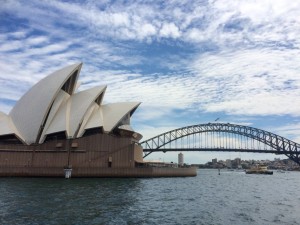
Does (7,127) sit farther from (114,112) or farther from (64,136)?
(114,112)

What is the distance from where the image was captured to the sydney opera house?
49.2m

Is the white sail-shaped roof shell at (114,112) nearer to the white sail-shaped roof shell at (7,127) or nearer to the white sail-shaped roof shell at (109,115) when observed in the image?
the white sail-shaped roof shell at (109,115)

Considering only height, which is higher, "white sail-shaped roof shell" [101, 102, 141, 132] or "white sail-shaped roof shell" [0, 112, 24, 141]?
"white sail-shaped roof shell" [101, 102, 141, 132]

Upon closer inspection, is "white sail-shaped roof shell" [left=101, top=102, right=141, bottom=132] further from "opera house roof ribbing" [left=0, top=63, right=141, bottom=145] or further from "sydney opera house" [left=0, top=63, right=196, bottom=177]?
"sydney opera house" [left=0, top=63, right=196, bottom=177]

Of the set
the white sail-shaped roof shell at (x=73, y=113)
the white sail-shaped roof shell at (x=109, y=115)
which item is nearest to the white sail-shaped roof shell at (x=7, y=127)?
the white sail-shaped roof shell at (x=73, y=113)

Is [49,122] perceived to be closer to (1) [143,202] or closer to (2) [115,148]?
(2) [115,148]

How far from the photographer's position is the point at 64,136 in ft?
Result: 172

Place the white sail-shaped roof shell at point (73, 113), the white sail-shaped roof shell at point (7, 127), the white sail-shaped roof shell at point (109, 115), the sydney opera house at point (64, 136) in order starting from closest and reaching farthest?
the sydney opera house at point (64, 136) < the white sail-shaped roof shell at point (7, 127) < the white sail-shaped roof shell at point (73, 113) < the white sail-shaped roof shell at point (109, 115)

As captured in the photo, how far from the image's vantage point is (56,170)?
4747cm

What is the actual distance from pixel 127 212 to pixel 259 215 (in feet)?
26.7

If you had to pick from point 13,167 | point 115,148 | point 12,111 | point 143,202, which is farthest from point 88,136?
point 143,202

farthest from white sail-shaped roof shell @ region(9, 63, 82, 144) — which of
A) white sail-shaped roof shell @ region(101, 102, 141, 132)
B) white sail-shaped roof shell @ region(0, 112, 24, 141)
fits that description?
white sail-shaped roof shell @ region(101, 102, 141, 132)

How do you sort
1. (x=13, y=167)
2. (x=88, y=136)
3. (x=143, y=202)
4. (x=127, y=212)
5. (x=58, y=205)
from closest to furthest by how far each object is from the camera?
(x=127, y=212) < (x=58, y=205) < (x=143, y=202) < (x=13, y=167) < (x=88, y=136)

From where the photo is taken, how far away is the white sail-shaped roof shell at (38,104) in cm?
5188
